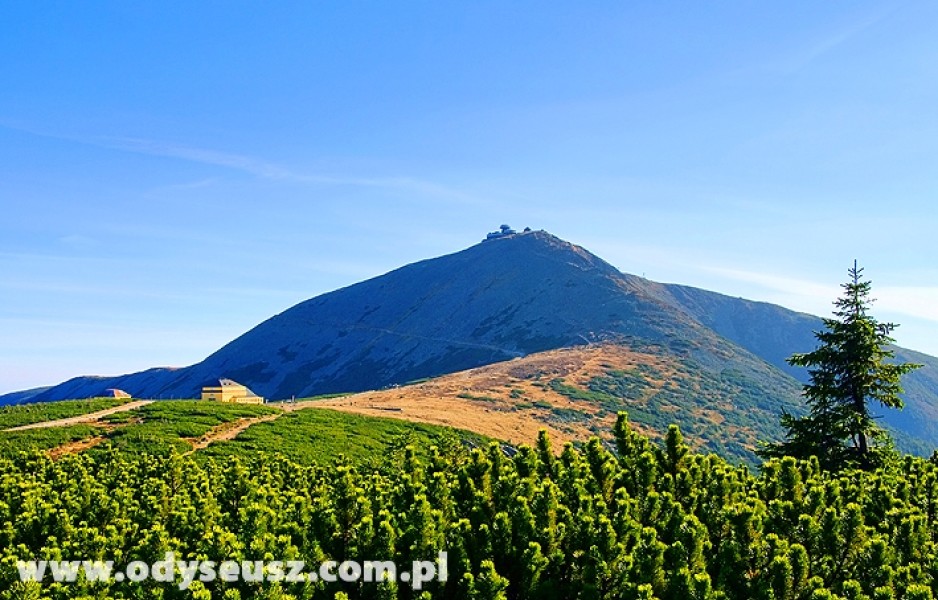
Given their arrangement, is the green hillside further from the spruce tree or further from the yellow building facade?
the yellow building facade

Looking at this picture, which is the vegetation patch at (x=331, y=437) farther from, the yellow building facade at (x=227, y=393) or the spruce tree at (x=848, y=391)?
the yellow building facade at (x=227, y=393)

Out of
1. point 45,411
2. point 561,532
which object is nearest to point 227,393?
point 45,411

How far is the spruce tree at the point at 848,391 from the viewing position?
79.8ft

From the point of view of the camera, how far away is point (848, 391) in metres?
25.5

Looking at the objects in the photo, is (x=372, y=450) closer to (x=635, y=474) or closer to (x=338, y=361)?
Result: (x=635, y=474)

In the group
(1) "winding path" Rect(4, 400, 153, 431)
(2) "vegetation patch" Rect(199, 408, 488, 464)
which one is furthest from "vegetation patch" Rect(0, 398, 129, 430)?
(2) "vegetation patch" Rect(199, 408, 488, 464)

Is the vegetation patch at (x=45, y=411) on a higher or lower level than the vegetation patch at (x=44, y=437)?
higher

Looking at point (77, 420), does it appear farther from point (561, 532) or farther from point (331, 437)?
point (561, 532)

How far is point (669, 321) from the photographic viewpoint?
168 meters

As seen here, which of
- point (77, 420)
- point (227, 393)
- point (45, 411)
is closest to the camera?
point (77, 420)

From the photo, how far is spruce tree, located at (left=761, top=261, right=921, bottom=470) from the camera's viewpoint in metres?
24.3

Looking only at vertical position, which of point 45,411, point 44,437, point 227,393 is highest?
point 227,393

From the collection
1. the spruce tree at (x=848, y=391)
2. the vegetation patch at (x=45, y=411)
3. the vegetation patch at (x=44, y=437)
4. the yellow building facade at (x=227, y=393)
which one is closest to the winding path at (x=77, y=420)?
the vegetation patch at (x=45, y=411)

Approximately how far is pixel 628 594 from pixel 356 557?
155 inches
